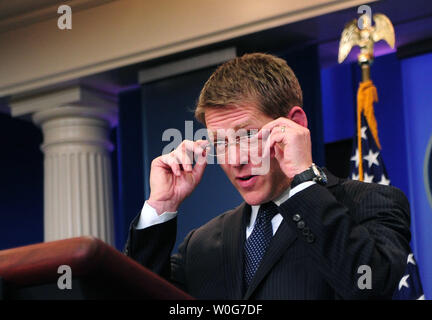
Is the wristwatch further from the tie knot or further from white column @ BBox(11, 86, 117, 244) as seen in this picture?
white column @ BBox(11, 86, 117, 244)

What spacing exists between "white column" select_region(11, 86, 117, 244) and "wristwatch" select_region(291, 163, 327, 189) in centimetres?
348

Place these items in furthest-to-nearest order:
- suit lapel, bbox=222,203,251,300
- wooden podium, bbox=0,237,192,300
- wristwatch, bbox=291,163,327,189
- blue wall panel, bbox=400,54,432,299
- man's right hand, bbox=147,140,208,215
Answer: blue wall panel, bbox=400,54,432,299 < man's right hand, bbox=147,140,208,215 < suit lapel, bbox=222,203,251,300 < wristwatch, bbox=291,163,327,189 < wooden podium, bbox=0,237,192,300

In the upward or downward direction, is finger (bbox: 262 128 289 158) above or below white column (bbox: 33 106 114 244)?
below

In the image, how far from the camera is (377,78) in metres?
4.23

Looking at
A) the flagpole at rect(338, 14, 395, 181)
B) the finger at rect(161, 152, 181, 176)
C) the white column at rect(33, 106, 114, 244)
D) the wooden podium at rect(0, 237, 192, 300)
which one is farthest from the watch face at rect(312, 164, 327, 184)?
the white column at rect(33, 106, 114, 244)

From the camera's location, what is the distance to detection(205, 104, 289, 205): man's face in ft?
5.41

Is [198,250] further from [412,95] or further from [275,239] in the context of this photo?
[412,95]

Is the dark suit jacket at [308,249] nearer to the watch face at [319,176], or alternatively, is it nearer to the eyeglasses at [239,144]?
the watch face at [319,176]

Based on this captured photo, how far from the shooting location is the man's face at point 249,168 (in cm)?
165

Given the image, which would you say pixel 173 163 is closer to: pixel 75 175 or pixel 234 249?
pixel 234 249

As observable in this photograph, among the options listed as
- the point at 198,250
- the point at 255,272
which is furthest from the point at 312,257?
the point at 198,250

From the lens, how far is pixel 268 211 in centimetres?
167

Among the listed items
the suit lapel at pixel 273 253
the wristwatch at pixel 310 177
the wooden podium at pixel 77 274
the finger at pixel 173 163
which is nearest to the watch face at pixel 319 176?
the wristwatch at pixel 310 177

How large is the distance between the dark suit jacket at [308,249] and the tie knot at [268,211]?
0.06 meters
